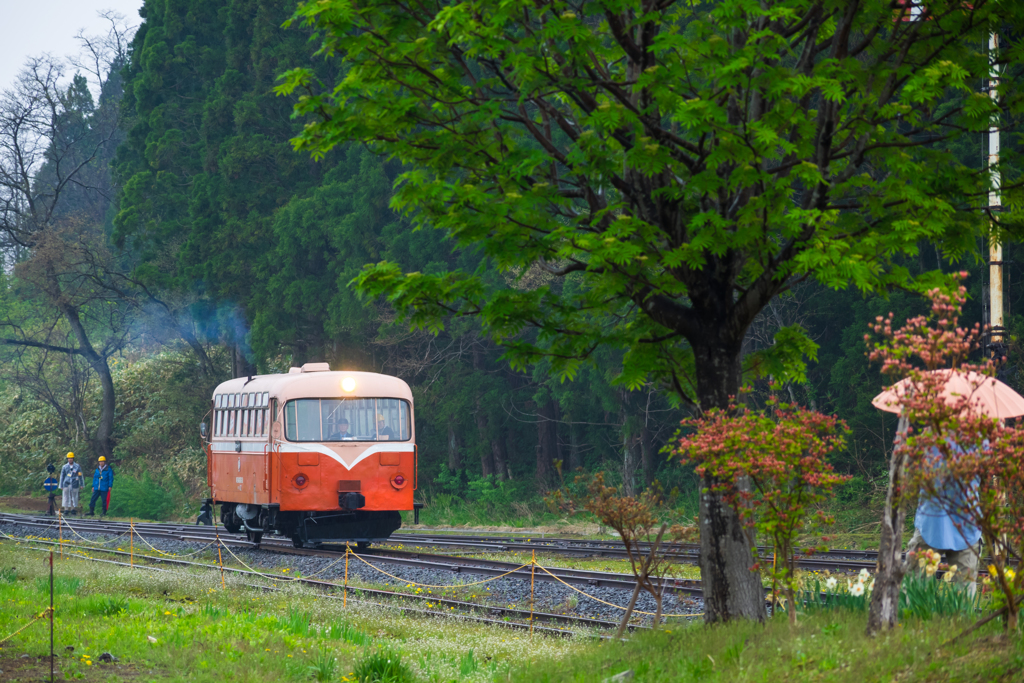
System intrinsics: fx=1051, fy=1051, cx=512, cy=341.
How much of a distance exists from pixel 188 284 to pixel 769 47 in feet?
93.9

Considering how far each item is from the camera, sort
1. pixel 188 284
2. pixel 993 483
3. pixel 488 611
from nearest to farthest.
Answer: pixel 993 483 < pixel 488 611 < pixel 188 284

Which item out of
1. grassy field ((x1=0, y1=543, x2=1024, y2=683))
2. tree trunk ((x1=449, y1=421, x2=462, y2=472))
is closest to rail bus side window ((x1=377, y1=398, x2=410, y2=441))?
grassy field ((x1=0, y1=543, x2=1024, y2=683))

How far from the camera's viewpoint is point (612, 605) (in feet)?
41.2

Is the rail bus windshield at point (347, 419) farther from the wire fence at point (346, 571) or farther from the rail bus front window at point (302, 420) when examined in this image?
the wire fence at point (346, 571)

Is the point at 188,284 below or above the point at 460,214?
above

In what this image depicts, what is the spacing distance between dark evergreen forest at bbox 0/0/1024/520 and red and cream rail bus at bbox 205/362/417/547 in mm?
5189

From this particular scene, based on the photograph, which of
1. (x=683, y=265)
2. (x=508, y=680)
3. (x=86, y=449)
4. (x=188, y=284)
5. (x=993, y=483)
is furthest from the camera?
(x=86, y=449)

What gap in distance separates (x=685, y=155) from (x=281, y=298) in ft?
77.1

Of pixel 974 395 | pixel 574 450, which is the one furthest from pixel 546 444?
pixel 974 395

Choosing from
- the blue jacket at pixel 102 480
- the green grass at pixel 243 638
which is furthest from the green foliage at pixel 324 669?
the blue jacket at pixel 102 480

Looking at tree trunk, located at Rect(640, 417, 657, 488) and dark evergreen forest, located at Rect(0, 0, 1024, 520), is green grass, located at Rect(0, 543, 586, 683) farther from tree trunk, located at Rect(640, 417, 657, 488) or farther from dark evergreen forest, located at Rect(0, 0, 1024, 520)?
tree trunk, located at Rect(640, 417, 657, 488)

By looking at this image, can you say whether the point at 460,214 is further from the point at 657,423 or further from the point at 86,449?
the point at 86,449

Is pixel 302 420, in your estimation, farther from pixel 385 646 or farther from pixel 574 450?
pixel 574 450

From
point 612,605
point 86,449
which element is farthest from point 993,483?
point 86,449
